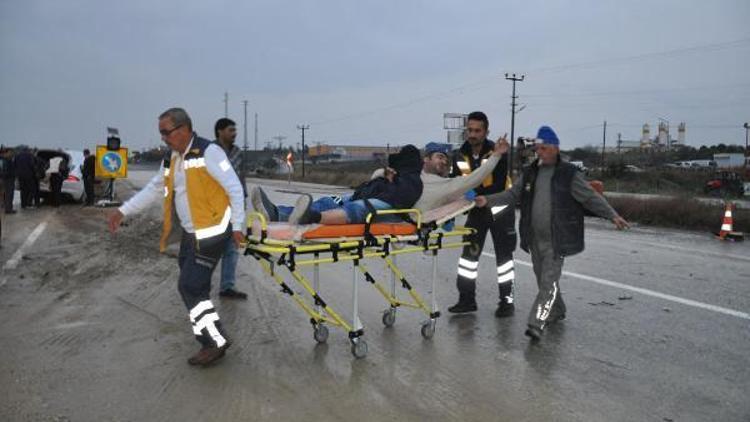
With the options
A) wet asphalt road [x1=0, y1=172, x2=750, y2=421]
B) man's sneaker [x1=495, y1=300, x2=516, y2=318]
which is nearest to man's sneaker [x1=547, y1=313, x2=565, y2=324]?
wet asphalt road [x1=0, y1=172, x2=750, y2=421]

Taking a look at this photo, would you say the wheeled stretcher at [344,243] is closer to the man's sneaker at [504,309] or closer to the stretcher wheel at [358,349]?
the stretcher wheel at [358,349]

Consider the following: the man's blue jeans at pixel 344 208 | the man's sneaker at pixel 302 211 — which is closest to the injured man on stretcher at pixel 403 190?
the man's blue jeans at pixel 344 208

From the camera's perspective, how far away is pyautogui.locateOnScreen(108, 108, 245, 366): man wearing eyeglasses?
4.51 metres

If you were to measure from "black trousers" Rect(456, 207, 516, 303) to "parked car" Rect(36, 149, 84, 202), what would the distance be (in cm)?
1643

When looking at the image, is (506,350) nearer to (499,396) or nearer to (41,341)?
(499,396)

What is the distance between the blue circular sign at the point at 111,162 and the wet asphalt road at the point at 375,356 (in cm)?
944

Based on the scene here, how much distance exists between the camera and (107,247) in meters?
10.4

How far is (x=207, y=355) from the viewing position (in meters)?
4.62

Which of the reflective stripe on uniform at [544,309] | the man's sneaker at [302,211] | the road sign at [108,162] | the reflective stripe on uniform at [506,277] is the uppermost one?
the road sign at [108,162]

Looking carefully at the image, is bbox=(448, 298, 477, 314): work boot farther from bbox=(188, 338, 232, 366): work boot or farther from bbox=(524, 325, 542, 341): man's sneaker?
bbox=(188, 338, 232, 366): work boot

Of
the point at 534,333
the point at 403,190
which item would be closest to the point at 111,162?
the point at 403,190

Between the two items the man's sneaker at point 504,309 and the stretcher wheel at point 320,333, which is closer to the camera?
the stretcher wheel at point 320,333

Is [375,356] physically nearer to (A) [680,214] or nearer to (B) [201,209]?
(B) [201,209]

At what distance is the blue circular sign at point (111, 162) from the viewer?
1723 centimetres
